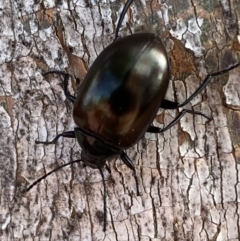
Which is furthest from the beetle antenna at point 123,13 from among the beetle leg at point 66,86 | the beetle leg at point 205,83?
the beetle leg at point 205,83

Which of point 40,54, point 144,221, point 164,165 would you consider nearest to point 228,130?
point 164,165

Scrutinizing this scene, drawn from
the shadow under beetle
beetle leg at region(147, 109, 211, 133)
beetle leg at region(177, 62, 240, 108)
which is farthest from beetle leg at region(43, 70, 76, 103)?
beetle leg at region(177, 62, 240, 108)

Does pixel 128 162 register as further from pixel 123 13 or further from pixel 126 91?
pixel 123 13

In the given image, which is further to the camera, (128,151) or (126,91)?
(128,151)

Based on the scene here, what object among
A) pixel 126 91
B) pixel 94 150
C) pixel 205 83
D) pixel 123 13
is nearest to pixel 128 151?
pixel 94 150

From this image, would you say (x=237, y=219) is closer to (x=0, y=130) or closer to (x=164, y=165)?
(x=164, y=165)

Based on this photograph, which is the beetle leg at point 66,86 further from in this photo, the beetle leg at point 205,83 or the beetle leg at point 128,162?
the beetle leg at point 205,83

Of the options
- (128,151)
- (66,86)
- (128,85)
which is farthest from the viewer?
(128,151)
